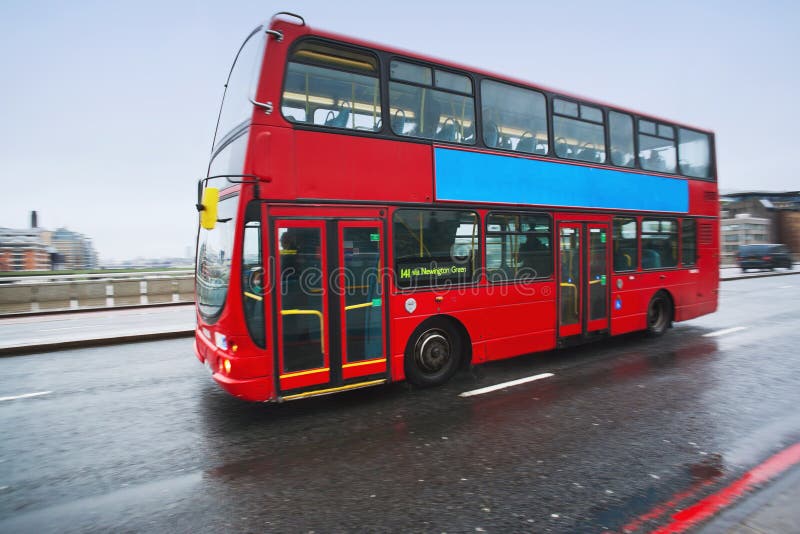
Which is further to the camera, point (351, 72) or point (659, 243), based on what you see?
point (659, 243)

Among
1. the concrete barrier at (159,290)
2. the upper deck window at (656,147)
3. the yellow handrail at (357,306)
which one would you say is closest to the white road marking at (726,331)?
the upper deck window at (656,147)

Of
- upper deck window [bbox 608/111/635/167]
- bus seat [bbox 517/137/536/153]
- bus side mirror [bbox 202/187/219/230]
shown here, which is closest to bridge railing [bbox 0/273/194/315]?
bus side mirror [bbox 202/187/219/230]

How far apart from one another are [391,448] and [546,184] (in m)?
4.83

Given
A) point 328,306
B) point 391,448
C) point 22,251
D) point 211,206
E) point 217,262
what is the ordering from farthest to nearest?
point 22,251
point 328,306
point 217,262
point 211,206
point 391,448

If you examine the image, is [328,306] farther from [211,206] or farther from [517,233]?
[517,233]

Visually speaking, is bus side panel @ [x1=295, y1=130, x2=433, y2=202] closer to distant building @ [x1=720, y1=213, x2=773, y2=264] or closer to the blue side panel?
the blue side panel

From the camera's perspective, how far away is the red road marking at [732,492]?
9.48ft

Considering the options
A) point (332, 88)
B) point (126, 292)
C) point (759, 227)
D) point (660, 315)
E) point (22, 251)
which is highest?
point (759, 227)

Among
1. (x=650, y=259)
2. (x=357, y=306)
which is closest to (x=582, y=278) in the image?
(x=650, y=259)

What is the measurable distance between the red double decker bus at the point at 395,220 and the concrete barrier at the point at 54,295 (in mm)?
13796

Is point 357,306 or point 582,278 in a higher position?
point 582,278

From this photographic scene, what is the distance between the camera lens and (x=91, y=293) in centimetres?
1661

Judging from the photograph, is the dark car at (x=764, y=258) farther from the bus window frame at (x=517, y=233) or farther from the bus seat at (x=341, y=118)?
the bus seat at (x=341, y=118)

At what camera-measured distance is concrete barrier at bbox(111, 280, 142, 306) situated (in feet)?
56.3
